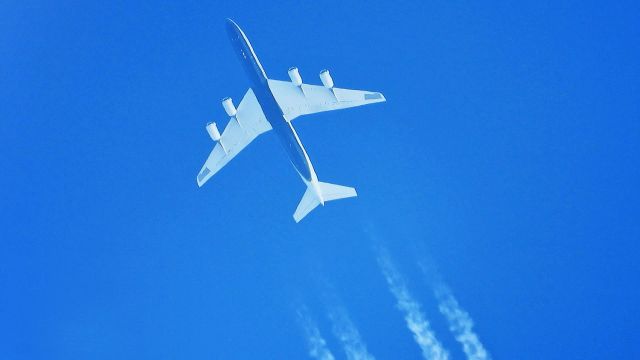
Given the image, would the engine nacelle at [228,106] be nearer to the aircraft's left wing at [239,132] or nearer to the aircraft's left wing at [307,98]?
the aircraft's left wing at [239,132]

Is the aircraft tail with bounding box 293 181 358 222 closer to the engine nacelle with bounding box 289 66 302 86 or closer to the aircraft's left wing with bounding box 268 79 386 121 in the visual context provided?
the aircraft's left wing with bounding box 268 79 386 121

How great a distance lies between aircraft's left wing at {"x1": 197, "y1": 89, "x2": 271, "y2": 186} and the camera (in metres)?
42.6

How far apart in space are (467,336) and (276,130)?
1612 centimetres

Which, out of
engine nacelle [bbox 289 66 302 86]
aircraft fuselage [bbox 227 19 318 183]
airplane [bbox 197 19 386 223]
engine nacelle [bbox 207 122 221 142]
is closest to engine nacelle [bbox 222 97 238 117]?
airplane [bbox 197 19 386 223]

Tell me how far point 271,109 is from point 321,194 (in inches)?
220


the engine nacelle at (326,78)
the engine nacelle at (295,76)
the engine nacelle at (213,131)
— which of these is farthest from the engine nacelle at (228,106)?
the engine nacelle at (326,78)

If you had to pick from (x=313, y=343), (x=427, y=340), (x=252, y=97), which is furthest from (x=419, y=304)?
(x=252, y=97)

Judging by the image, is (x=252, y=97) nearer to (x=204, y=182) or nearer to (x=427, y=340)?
(x=204, y=182)

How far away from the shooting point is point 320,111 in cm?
4088

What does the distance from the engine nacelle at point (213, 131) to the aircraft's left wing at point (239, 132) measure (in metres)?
1.14

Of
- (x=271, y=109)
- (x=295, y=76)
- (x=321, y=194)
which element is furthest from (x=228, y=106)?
(x=321, y=194)

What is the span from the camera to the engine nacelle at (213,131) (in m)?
40.7

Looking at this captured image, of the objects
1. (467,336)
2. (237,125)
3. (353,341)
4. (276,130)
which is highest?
(237,125)

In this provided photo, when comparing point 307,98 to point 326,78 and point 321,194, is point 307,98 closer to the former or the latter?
point 326,78
